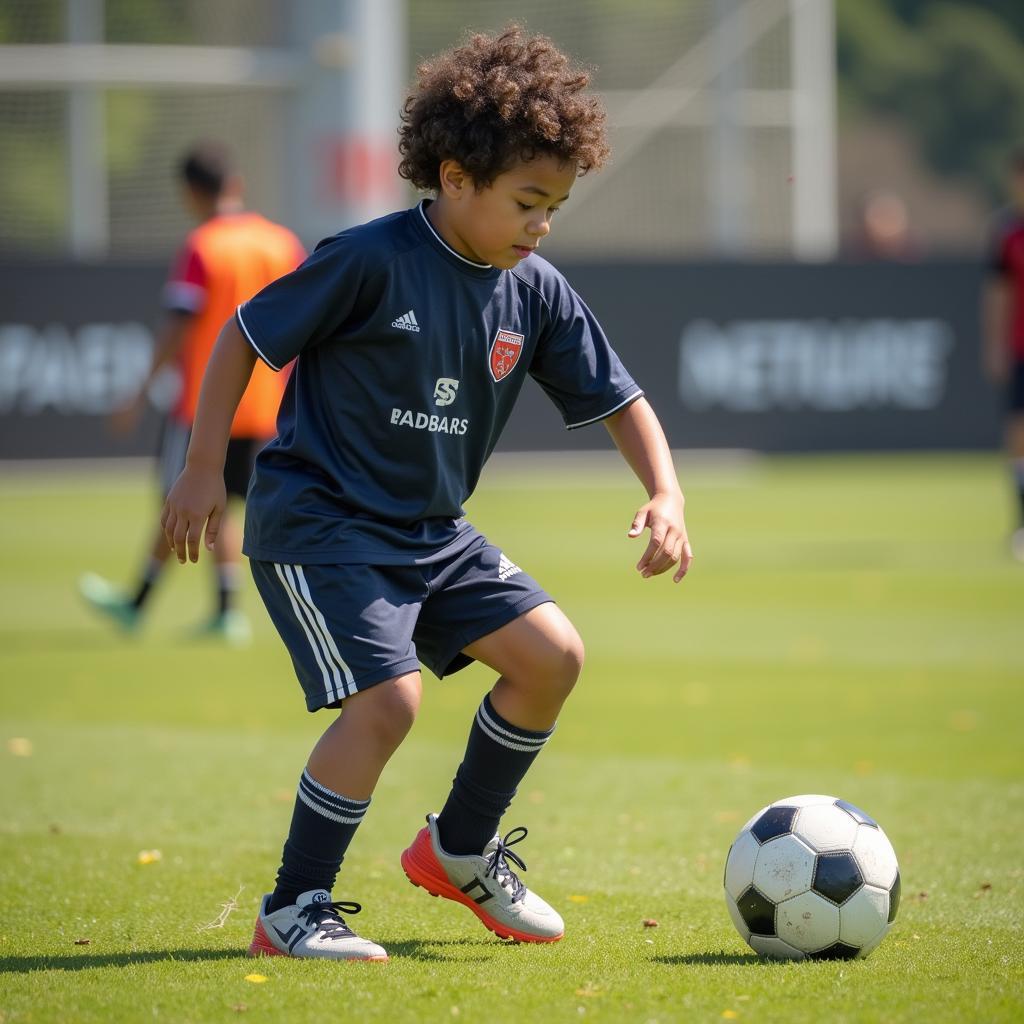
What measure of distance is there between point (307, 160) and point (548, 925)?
18.3m

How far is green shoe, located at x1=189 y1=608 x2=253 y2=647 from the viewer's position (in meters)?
9.20

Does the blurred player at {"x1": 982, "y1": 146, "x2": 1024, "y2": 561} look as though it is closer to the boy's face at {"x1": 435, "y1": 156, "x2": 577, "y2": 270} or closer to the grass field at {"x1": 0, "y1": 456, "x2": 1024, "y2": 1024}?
the grass field at {"x1": 0, "y1": 456, "x2": 1024, "y2": 1024}

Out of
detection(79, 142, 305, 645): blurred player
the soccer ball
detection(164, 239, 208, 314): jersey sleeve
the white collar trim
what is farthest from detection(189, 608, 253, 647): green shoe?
the soccer ball

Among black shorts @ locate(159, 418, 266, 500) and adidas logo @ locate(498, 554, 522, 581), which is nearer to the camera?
adidas logo @ locate(498, 554, 522, 581)

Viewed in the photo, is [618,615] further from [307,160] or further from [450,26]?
[450,26]

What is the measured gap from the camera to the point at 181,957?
3.90 m

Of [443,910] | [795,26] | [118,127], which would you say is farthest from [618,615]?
[118,127]

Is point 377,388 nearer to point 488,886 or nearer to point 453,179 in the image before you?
point 453,179

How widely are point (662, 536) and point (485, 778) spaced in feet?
2.34

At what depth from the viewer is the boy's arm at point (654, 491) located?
4.03 m

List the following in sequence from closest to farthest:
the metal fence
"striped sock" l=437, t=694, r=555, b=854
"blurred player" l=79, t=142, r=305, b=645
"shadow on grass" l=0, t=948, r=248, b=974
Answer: "shadow on grass" l=0, t=948, r=248, b=974 < "striped sock" l=437, t=694, r=555, b=854 < "blurred player" l=79, t=142, r=305, b=645 < the metal fence

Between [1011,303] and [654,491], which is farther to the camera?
[1011,303]

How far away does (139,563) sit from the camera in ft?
38.6

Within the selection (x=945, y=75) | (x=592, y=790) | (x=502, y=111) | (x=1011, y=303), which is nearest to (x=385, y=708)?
(x=502, y=111)
